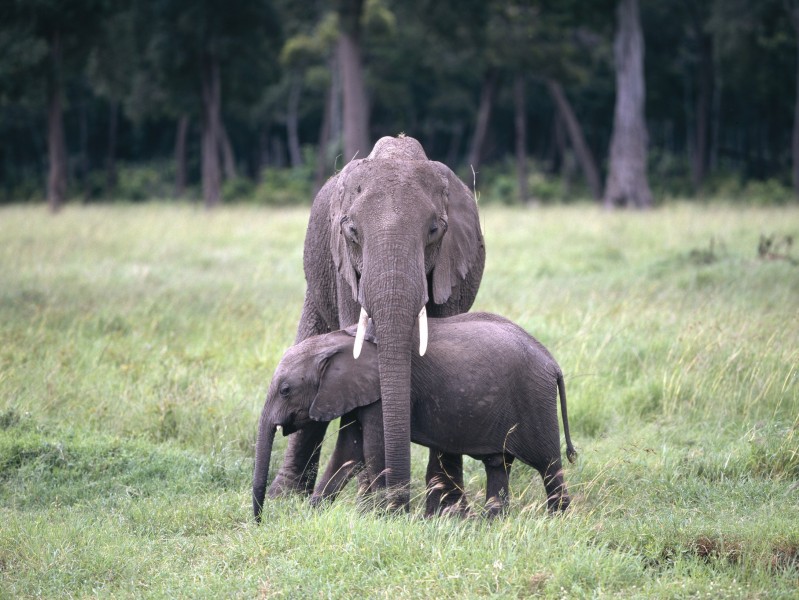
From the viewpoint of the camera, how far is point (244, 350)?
907 centimetres

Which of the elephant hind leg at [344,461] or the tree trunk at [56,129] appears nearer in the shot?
the elephant hind leg at [344,461]

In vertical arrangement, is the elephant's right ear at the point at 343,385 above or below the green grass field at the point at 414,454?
above

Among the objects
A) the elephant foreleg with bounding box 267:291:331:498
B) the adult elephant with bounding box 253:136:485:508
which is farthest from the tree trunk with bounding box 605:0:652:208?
the elephant foreleg with bounding box 267:291:331:498

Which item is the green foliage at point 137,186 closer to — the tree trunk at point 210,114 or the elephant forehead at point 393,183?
the tree trunk at point 210,114

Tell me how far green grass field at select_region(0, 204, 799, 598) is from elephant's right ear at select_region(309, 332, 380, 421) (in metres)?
Result: 0.51

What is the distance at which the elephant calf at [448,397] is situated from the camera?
5.39 meters

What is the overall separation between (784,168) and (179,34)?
2472 centimetres

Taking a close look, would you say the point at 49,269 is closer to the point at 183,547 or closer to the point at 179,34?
the point at 183,547

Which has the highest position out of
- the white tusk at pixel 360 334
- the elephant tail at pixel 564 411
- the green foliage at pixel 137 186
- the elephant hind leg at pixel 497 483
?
the white tusk at pixel 360 334

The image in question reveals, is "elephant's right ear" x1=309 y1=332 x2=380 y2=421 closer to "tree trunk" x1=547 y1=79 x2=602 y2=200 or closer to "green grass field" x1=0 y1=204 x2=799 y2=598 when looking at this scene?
"green grass field" x1=0 y1=204 x2=799 y2=598

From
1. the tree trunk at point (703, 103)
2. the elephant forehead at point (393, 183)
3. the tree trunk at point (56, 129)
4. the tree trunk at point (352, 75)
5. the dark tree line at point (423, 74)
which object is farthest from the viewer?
the tree trunk at point (703, 103)

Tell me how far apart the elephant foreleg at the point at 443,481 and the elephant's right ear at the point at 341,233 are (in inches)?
41.1

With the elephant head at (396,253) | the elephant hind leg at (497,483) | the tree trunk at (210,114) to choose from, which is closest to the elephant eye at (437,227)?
the elephant head at (396,253)

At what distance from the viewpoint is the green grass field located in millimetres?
4703
